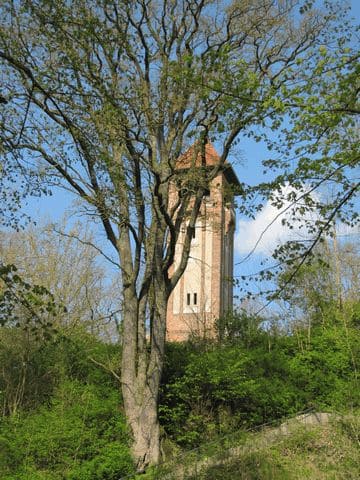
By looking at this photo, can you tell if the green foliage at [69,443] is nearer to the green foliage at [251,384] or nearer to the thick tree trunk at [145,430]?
the thick tree trunk at [145,430]

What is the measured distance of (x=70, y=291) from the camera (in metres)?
21.0

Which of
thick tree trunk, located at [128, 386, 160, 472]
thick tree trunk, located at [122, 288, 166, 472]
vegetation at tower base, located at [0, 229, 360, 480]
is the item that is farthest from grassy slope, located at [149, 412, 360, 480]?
thick tree trunk, located at [122, 288, 166, 472]

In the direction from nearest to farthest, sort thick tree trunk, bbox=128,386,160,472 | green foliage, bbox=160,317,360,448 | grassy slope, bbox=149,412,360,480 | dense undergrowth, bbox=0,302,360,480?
1. grassy slope, bbox=149,412,360,480
2. dense undergrowth, bbox=0,302,360,480
3. thick tree trunk, bbox=128,386,160,472
4. green foliage, bbox=160,317,360,448

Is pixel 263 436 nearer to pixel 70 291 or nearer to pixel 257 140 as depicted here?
pixel 257 140

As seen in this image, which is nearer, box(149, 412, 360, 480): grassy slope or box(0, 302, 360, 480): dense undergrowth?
box(149, 412, 360, 480): grassy slope

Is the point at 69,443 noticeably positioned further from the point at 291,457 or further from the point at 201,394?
the point at 291,457

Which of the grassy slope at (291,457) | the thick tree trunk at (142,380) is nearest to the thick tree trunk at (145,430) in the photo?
the thick tree trunk at (142,380)

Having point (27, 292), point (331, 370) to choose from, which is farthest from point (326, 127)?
point (331, 370)

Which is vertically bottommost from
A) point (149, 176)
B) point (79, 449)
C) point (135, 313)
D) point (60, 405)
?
point (79, 449)

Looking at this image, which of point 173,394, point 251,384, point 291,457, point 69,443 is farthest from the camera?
point 173,394

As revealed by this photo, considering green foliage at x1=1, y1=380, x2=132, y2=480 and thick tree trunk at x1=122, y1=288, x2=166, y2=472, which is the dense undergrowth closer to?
green foliage at x1=1, y1=380, x2=132, y2=480

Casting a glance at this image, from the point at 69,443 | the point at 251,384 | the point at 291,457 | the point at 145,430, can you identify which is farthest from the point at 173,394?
the point at 291,457

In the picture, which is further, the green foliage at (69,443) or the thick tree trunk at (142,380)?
the thick tree trunk at (142,380)

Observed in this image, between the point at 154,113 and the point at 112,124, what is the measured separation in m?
1.06
